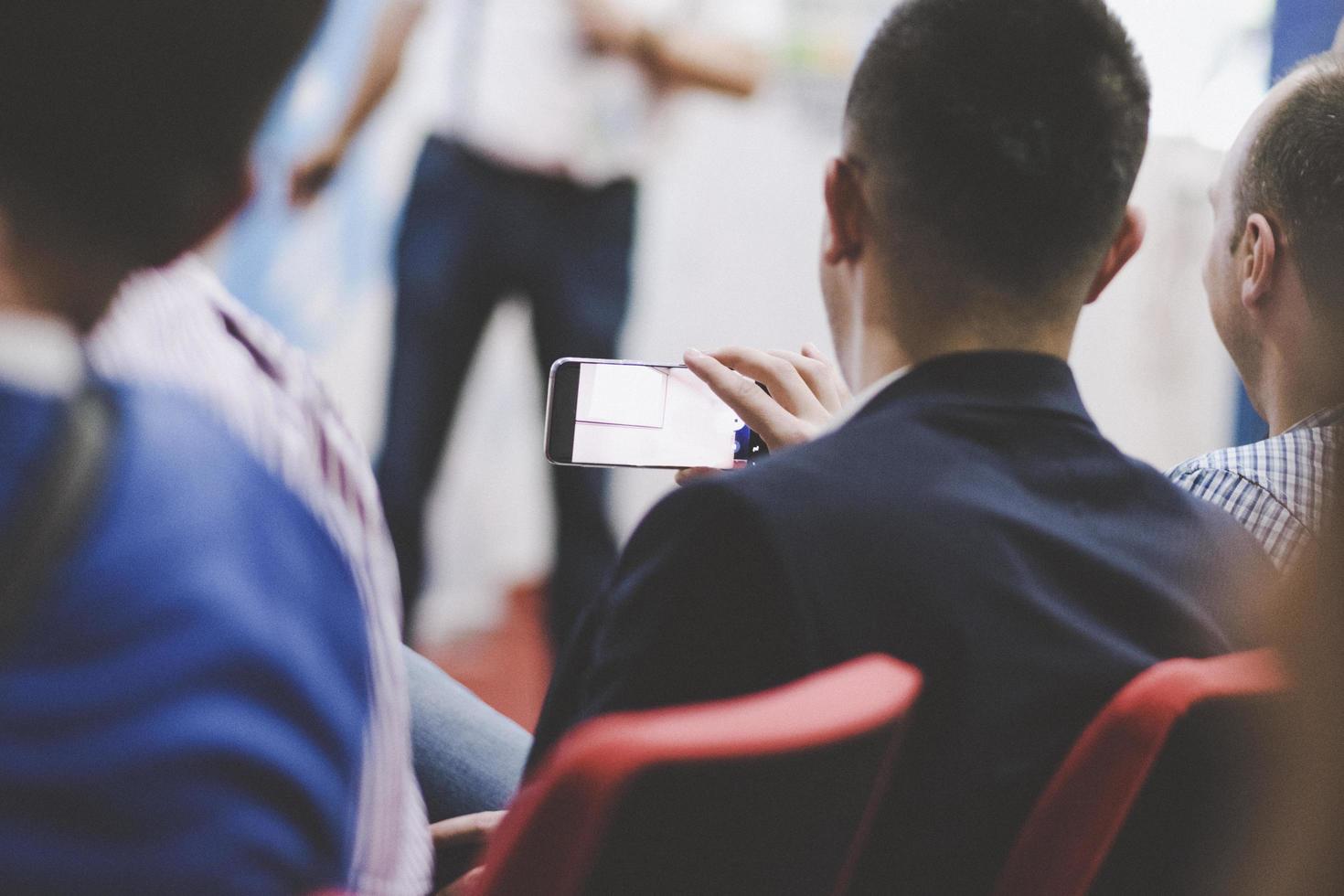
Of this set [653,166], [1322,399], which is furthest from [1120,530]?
[653,166]

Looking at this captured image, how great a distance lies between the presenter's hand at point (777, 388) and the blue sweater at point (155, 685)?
1.71 feet

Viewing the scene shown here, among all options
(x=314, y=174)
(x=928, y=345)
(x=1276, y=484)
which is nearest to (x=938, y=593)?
(x=928, y=345)

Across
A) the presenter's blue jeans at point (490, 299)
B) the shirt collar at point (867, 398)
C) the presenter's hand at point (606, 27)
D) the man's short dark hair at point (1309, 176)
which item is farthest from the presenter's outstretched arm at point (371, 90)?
the shirt collar at point (867, 398)

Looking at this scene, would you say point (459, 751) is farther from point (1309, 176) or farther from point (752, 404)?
point (1309, 176)

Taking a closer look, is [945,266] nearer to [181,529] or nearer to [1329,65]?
[181,529]

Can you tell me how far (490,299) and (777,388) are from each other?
1.20 m

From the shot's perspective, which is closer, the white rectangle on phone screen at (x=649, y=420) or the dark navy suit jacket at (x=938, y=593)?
the dark navy suit jacket at (x=938, y=593)

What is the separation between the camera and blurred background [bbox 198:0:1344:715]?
203 centimetres

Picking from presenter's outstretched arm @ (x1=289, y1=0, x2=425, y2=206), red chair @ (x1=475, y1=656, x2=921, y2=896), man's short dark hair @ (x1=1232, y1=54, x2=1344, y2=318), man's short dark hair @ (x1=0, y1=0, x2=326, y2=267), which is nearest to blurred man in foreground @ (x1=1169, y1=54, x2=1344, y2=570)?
man's short dark hair @ (x1=1232, y1=54, x2=1344, y2=318)

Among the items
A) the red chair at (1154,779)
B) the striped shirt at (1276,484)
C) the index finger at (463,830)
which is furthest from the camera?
the striped shirt at (1276,484)

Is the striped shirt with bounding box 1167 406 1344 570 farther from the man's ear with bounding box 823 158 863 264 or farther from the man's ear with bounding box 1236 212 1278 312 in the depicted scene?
the man's ear with bounding box 823 158 863 264

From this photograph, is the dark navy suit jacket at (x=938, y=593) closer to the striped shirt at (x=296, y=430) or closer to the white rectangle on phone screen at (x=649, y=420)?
the striped shirt at (x=296, y=430)

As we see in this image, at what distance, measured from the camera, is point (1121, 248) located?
83 cm

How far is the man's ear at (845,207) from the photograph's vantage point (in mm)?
809
